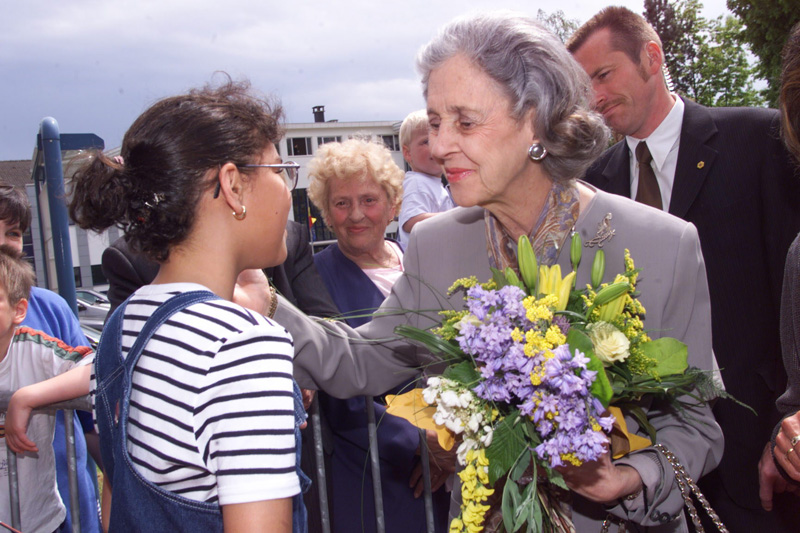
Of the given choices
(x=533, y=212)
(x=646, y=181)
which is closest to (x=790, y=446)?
(x=533, y=212)

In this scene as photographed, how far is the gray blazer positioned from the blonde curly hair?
1677 mm

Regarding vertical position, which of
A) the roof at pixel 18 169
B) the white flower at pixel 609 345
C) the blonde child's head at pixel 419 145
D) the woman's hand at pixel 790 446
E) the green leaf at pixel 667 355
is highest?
the roof at pixel 18 169

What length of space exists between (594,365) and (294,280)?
6.83ft

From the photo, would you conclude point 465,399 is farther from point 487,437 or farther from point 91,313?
point 91,313

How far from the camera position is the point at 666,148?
129 inches

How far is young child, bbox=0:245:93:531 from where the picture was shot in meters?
2.69

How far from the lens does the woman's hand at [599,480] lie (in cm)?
159

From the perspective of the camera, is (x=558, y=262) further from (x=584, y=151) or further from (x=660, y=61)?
(x=660, y=61)

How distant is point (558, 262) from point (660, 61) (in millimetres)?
2120

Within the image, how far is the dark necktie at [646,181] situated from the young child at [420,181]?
1.82m

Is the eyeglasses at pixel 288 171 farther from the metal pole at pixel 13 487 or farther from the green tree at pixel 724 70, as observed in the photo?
the green tree at pixel 724 70

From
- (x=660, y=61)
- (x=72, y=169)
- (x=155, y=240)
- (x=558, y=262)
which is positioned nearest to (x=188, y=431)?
(x=155, y=240)

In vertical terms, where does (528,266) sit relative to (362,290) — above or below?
above

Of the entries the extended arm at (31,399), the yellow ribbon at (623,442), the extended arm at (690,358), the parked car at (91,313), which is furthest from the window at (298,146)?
the yellow ribbon at (623,442)
